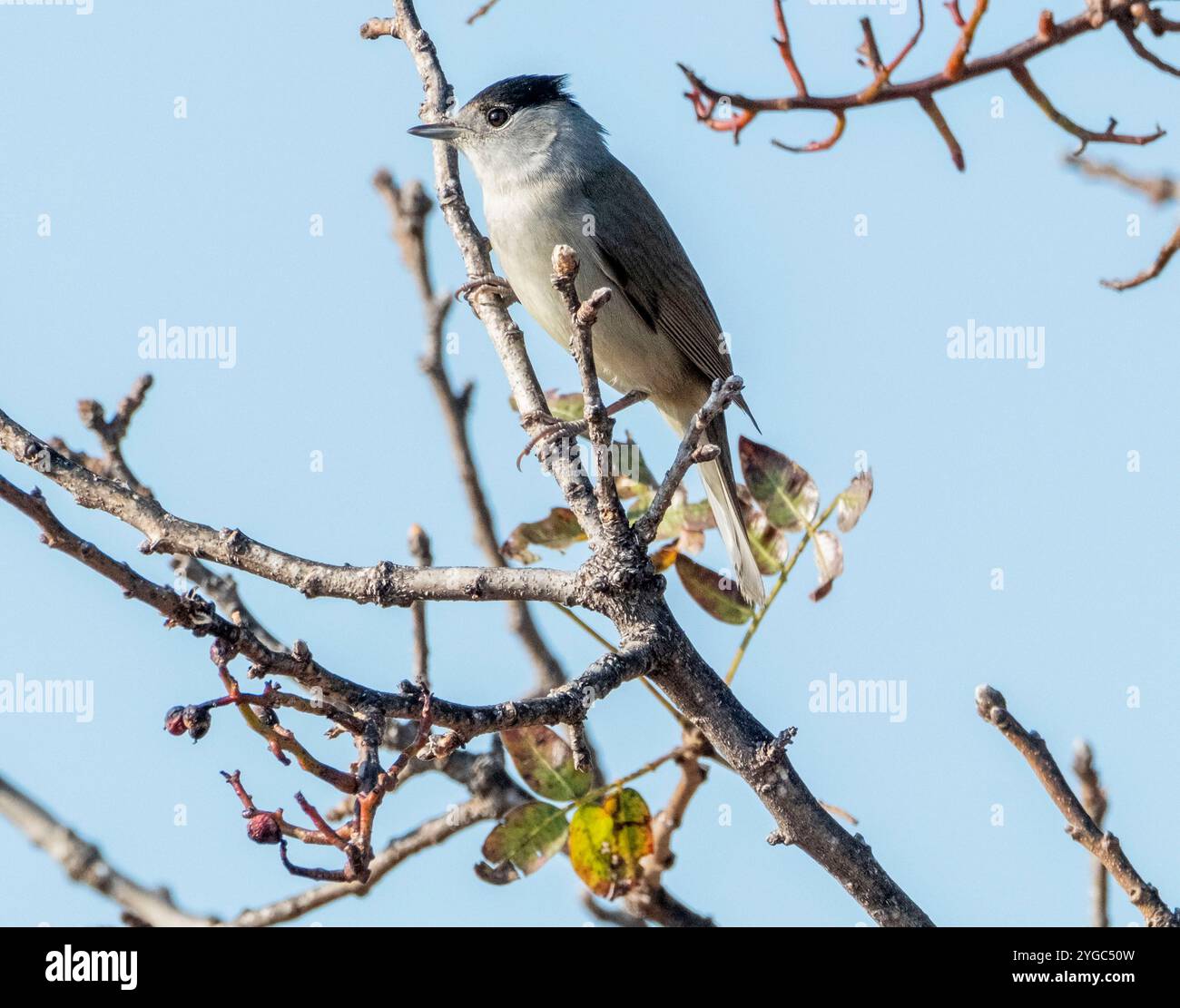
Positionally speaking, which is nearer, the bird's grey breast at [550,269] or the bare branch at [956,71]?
the bare branch at [956,71]

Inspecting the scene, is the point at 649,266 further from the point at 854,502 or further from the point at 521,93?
the point at 854,502

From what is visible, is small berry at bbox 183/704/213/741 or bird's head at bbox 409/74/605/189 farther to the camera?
bird's head at bbox 409/74/605/189

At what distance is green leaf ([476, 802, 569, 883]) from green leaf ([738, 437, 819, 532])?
0.93m

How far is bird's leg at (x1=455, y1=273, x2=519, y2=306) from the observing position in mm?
4375

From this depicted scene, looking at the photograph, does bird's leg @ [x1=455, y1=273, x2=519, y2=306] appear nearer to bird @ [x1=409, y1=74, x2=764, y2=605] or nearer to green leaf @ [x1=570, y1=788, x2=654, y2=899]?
bird @ [x1=409, y1=74, x2=764, y2=605]

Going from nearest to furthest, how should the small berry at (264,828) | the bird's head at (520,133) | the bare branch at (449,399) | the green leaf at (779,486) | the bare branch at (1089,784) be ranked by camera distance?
the small berry at (264,828)
the bare branch at (1089,784)
the green leaf at (779,486)
the bare branch at (449,399)
the bird's head at (520,133)

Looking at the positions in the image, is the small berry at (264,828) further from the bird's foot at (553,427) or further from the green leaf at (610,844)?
the bird's foot at (553,427)

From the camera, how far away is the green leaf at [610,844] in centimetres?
→ 306

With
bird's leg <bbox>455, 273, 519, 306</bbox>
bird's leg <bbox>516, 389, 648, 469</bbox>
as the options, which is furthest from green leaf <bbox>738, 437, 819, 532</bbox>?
bird's leg <bbox>455, 273, 519, 306</bbox>

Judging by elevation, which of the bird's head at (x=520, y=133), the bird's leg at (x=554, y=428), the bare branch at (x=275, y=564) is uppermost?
the bird's head at (x=520, y=133)

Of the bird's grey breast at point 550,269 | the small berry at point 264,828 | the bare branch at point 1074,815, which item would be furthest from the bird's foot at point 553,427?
the small berry at point 264,828

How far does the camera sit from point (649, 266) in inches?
226

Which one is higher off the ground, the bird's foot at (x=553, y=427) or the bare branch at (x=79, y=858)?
the bird's foot at (x=553, y=427)

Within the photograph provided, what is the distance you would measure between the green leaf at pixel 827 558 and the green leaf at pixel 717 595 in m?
0.20
